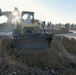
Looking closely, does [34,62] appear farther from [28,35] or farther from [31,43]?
[28,35]

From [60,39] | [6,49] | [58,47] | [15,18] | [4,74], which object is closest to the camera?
[4,74]

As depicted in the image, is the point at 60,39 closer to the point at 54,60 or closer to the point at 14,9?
the point at 54,60

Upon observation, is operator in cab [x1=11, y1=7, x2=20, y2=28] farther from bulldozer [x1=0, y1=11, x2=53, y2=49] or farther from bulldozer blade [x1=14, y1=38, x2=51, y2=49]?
bulldozer blade [x1=14, y1=38, x2=51, y2=49]

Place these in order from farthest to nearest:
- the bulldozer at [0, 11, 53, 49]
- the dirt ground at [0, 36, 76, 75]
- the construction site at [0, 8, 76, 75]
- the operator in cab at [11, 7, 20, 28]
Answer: the operator in cab at [11, 7, 20, 28]
the bulldozer at [0, 11, 53, 49]
the construction site at [0, 8, 76, 75]
the dirt ground at [0, 36, 76, 75]

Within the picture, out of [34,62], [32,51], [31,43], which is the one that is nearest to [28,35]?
[31,43]

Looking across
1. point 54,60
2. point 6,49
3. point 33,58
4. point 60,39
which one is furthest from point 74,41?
point 6,49

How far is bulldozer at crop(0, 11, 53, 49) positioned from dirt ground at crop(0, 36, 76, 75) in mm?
398

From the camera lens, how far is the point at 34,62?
12.9 m

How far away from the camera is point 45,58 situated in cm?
1341

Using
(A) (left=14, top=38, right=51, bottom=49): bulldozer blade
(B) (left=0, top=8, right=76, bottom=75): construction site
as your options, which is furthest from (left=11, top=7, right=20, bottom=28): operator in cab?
(A) (left=14, top=38, right=51, bottom=49): bulldozer blade

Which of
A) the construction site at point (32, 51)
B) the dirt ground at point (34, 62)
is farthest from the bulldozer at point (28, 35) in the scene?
the dirt ground at point (34, 62)

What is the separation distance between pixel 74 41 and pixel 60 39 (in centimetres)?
132

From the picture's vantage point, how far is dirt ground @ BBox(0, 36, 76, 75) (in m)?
10.8

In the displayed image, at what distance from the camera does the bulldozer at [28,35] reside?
42.0 feet
